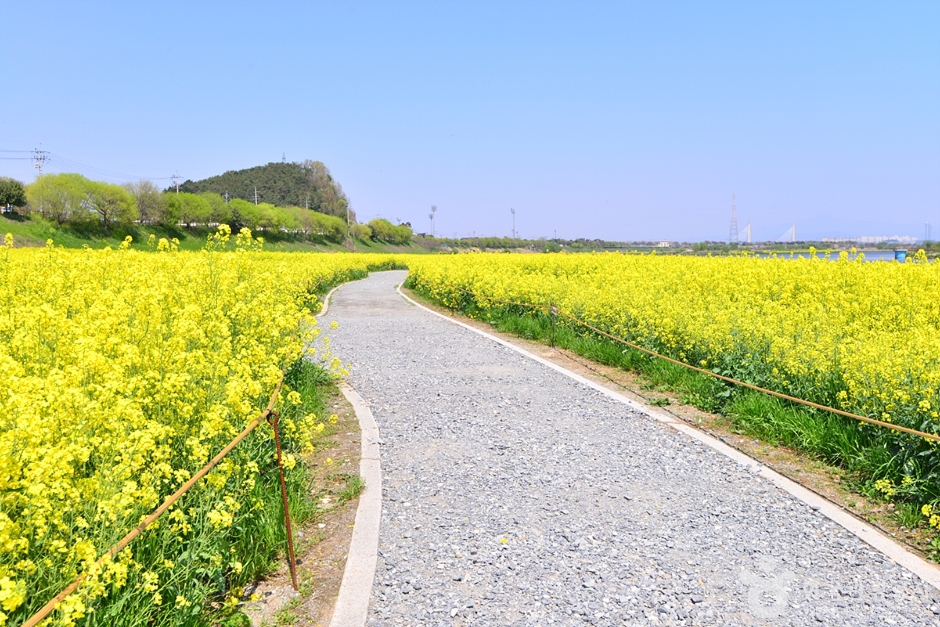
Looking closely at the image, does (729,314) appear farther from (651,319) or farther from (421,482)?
(421,482)

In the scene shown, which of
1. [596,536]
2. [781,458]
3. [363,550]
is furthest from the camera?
[781,458]

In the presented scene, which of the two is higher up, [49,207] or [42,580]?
[49,207]

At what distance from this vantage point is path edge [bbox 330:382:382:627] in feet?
11.4

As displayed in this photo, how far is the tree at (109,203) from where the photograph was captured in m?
61.8

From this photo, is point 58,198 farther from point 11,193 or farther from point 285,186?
point 285,186

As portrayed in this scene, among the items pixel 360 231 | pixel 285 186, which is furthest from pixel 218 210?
pixel 285 186

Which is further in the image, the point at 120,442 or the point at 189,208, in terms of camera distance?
the point at 189,208

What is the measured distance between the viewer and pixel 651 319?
1002cm

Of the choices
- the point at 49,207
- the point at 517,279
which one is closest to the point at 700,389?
the point at 517,279

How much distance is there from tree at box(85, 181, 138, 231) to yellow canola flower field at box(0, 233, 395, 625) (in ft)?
213

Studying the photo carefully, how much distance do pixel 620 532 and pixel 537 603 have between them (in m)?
1.10

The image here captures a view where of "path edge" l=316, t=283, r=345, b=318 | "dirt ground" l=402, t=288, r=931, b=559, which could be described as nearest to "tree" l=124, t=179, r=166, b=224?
"path edge" l=316, t=283, r=345, b=318

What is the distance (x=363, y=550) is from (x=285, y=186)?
154004 millimetres

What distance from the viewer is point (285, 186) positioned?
148 m
